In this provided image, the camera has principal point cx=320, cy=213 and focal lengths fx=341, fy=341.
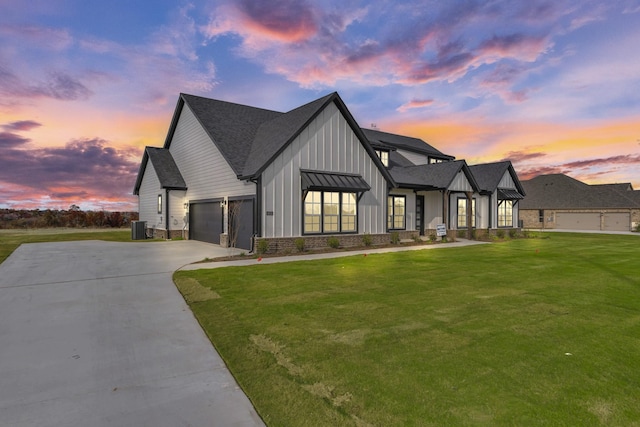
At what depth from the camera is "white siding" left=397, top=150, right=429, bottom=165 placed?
32125mm

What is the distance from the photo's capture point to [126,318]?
653 centimetres

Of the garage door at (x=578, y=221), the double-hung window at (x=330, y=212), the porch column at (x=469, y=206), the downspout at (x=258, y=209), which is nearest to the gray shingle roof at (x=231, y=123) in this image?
the downspout at (x=258, y=209)

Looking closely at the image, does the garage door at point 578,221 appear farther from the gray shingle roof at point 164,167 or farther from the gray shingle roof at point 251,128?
the gray shingle roof at point 164,167

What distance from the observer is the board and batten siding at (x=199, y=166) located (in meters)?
19.0

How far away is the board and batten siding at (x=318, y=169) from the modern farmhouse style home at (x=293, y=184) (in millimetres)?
53

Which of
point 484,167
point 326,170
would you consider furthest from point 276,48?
point 484,167

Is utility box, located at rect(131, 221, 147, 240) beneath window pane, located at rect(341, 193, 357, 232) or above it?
beneath

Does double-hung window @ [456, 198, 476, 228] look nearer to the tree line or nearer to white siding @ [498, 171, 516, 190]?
white siding @ [498, 171, 516, 190]

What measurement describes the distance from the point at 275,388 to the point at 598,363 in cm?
422

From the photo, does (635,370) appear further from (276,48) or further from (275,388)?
(276,48)

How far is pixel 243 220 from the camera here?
17562mm

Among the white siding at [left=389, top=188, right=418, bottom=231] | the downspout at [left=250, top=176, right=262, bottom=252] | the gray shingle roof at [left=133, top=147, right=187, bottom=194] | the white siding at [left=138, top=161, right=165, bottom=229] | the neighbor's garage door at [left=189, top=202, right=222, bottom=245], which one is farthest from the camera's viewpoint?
the white siding at [left=138, top=161, right=165, bottom=229]

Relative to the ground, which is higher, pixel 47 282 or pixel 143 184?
pixel 143 184

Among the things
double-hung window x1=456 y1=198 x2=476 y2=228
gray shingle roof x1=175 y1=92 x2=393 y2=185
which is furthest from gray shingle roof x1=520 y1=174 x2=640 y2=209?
gray shingle roof x1=175 y1=92 x2=393 y2=185
